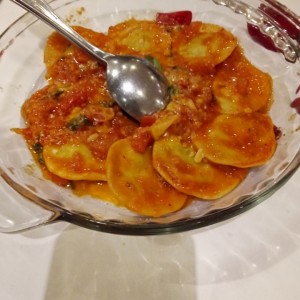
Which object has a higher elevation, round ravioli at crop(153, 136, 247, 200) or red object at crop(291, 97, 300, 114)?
red object at crop(291, 97, 300, 114)

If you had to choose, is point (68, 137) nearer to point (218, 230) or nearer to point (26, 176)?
point (26, 176)

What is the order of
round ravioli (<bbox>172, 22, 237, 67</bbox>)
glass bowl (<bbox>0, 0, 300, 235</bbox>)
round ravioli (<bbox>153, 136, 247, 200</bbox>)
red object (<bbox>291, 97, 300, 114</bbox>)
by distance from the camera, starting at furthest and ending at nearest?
round ravioli (<bbox>172, 22, 237, 67</bbox>) < red object (<bbox>291, 97, 300, 114</bbox>) < round ravioli (<bbox>153, 136, 247, 200</bbox>) < glass bowl (<bbox>0, 0, 300, 235</bbox>)

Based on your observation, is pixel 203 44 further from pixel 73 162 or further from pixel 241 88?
pixel 73 162

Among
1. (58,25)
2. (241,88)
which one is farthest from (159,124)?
(58,25)

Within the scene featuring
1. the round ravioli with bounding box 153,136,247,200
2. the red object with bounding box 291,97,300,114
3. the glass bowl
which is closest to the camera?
the glass bowl

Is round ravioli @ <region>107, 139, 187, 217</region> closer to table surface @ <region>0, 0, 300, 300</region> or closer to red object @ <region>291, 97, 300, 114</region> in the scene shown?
table surface @ <region>0, 0, 300, 300</region>

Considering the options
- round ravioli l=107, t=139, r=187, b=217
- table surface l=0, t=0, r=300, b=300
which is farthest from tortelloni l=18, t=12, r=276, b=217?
table surface l=0, t=0, r=300, b=300

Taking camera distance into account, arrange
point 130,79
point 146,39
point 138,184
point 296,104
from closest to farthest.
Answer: point 138,184, point 296,104, point 130,79, point 146,39
